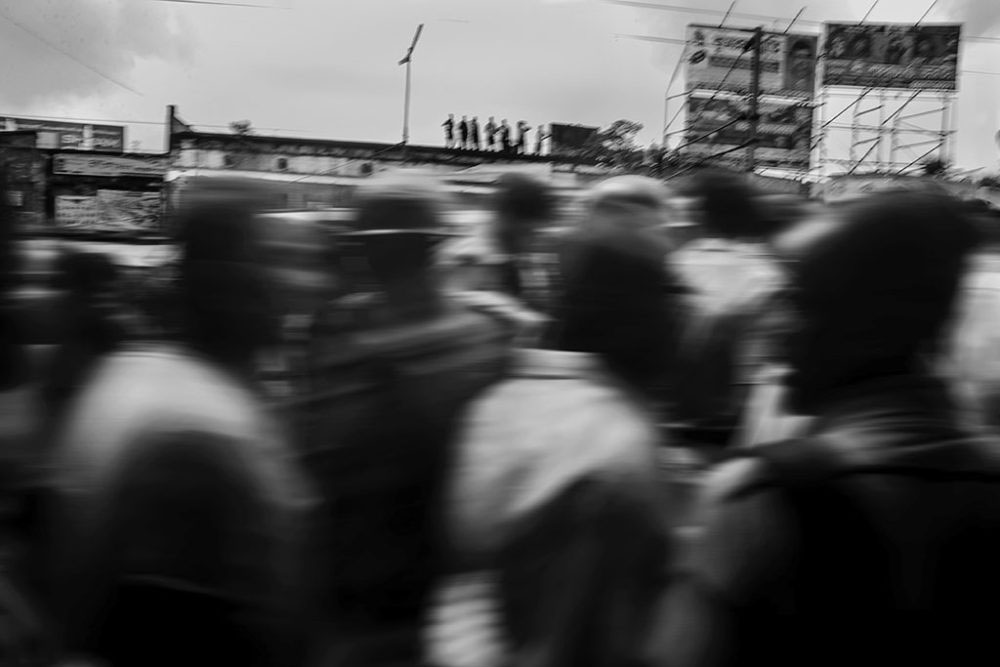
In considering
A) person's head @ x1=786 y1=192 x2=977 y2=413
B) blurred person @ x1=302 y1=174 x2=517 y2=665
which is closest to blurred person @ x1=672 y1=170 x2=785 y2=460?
blurred person @ x1=302 y1=174 x2=517 y2=665

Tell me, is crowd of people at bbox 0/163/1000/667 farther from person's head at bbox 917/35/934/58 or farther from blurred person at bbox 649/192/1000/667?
person's head at bbox 917/35/934/58

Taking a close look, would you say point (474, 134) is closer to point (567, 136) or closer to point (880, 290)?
point (567, 136)

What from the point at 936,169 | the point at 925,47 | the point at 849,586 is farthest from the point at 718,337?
the point at 925,47

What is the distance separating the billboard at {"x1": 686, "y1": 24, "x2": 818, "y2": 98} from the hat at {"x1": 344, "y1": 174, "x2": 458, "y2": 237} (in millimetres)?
29848

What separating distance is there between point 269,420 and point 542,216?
6.47 feet

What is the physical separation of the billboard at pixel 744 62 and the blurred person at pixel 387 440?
2997cm

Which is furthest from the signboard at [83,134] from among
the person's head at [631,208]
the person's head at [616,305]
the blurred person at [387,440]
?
the person's head at [616,305]

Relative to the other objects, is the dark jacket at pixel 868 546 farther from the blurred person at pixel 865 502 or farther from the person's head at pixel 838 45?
the person's head at pixel 838 45

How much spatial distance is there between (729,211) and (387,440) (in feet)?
5.04

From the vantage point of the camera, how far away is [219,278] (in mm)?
1932

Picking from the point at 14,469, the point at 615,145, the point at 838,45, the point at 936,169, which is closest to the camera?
the point at 14,469

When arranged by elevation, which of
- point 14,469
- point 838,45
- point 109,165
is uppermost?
point 838,45

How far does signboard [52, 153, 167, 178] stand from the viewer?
3102 centimetres

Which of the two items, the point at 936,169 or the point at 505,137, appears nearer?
the point at 936,169
